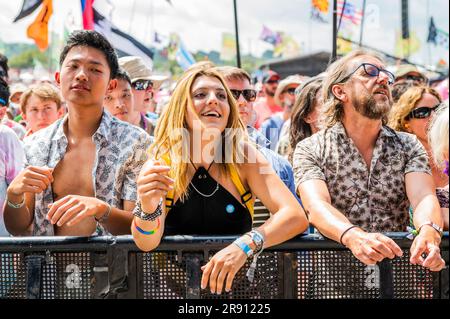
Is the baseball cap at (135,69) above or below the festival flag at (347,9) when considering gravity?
below

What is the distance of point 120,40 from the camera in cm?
636

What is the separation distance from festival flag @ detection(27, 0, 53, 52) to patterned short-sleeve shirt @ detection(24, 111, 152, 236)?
185 inches

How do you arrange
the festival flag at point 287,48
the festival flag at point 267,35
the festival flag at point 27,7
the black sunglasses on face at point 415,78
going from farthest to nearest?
the festival flag at point 287,48
the festival flag at point 267,35
the festival flag at point 27,7
the black sunglasses on face at point 415,78

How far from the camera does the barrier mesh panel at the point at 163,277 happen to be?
217 centimetres

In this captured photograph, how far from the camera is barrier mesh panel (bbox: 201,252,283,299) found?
217 cm

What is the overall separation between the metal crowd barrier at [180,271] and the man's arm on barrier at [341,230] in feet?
0.27

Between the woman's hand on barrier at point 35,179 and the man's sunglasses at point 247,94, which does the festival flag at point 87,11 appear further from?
the woman's hand on barrier at point 35,179

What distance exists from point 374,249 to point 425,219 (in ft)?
1.59

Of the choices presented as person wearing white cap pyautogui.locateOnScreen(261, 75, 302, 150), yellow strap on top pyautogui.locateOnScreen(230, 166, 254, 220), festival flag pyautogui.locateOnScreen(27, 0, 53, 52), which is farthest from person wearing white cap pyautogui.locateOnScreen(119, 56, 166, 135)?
yellow strap on top pyautogui.locateOnScreen(230, 166, 254, 220)

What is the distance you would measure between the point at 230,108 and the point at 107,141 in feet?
2.15

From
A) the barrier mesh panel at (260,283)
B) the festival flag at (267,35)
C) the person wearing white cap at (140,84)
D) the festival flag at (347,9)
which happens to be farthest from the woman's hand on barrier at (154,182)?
the festival flag at (267,35)

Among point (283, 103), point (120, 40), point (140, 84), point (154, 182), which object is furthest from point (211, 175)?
point (283, 103)

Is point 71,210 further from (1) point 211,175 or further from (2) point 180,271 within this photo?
(1) point 211,175

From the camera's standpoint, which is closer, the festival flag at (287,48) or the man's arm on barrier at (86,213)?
the man's arm on barrier at (86,213)
